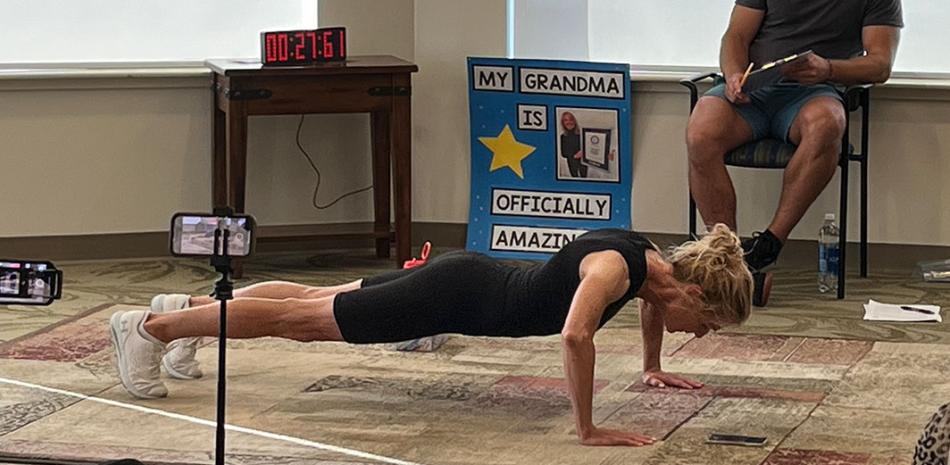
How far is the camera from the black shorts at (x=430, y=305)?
3.73m

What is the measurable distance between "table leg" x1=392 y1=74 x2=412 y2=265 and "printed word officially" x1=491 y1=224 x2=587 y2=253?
1.21ft

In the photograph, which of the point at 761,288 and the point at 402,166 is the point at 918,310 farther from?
the point at 402,166

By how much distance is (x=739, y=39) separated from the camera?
547 cm

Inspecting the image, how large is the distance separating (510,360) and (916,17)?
2438mm

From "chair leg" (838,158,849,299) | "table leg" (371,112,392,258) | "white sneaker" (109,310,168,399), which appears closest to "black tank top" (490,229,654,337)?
"white sneaker" (109,310,168,399)

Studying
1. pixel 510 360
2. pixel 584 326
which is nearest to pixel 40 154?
pixel 510 360

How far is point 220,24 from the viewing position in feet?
20.1

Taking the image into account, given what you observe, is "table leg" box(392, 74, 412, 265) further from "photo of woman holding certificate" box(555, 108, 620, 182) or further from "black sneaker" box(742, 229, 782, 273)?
"black sneaker" box(742, 229, 782, 273)

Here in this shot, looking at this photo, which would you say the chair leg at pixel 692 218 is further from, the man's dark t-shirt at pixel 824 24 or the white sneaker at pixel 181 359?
the white sneaker at pixel 181 359

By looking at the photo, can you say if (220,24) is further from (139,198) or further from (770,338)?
(770,338)

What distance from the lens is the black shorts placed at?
373 centimetres

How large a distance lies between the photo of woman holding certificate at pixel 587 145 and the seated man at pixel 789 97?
1.74ft

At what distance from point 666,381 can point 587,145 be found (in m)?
1.99

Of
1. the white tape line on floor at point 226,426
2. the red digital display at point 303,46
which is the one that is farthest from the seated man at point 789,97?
the white tape line on floor at point 226,426
